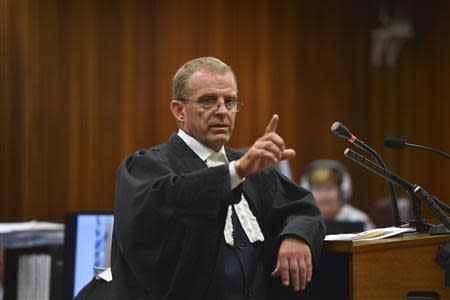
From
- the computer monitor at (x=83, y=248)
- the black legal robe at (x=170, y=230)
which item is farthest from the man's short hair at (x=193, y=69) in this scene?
the computer monitor at (x=83, y=248)

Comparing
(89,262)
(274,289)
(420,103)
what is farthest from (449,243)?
(420,103)

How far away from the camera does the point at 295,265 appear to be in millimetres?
2754

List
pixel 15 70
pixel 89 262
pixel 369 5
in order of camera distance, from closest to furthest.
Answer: pixel 89 262 → pixel 15 70 → pixel 369 5

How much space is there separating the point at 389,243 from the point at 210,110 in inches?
31.0

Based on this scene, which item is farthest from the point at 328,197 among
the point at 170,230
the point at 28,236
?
the point at 170,230

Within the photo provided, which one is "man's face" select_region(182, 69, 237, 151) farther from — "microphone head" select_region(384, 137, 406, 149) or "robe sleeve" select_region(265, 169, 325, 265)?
"microphone head" select_region(384, 137, 406, 149)

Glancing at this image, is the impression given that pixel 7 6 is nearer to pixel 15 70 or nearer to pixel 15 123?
pixel 15 70

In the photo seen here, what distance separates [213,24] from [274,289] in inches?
189

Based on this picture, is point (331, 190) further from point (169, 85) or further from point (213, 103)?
point (213, 103)

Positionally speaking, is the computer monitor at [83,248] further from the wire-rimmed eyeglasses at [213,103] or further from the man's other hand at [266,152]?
the man's other hand at [266,152]

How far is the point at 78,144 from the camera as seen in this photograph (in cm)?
685

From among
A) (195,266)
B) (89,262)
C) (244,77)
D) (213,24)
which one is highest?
(213,24)

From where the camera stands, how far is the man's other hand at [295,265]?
9.04 ft

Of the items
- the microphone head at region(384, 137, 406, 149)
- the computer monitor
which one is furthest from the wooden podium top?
the computer monitor
